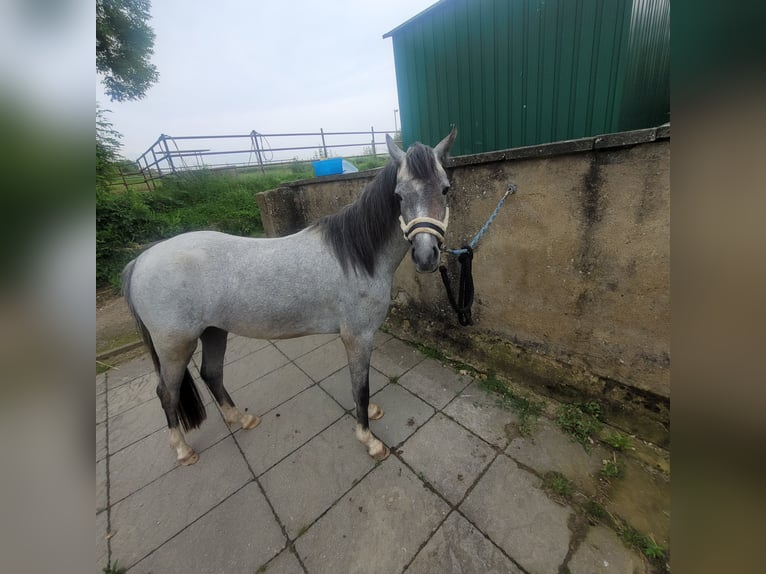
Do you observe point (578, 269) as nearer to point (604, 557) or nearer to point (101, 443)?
point (604, 557)

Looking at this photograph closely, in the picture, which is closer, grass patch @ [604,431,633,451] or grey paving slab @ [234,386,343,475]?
grass patch @ [604,431,633,451]

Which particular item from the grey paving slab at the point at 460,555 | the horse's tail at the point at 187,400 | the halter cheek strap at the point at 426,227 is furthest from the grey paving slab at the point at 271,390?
the halter cheek strap at the point at 426,227

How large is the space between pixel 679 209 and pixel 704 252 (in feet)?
0.23

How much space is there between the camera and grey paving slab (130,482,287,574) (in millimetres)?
1738

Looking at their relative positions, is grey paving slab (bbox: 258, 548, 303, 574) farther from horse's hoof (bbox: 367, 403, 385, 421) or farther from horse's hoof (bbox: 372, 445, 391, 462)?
horse's hoof (bbox: 367, 403, 385, 421)

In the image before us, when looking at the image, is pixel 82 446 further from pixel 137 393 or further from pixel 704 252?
pixel 137 393

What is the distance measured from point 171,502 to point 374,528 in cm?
145

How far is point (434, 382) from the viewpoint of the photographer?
9.82ft

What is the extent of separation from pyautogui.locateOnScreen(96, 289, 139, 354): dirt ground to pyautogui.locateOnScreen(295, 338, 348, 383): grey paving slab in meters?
2.75

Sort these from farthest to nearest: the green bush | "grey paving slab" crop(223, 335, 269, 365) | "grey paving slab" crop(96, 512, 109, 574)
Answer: the green bush, "grey paving slab" crop(223, 335, 269, 365), "grey paving slab" crop(96, 512, 109, 574)

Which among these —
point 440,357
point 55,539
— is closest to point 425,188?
point 55,539

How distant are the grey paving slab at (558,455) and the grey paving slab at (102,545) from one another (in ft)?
8.65

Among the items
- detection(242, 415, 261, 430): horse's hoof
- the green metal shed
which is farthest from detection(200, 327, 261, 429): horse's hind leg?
the green metal shed

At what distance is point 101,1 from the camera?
9.24 metres
